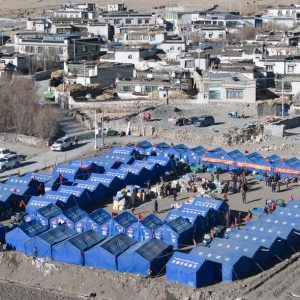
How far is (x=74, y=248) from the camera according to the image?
38.7 ft

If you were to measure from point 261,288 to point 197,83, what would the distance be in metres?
15.5

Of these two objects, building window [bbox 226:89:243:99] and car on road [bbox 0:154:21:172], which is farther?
building window [bbox 226:89:243:99]

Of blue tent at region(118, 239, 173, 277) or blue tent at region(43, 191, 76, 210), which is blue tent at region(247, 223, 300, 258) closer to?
blue tent at region(118, 239, 173, 277)

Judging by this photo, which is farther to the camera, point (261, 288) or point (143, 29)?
point (143, 29)

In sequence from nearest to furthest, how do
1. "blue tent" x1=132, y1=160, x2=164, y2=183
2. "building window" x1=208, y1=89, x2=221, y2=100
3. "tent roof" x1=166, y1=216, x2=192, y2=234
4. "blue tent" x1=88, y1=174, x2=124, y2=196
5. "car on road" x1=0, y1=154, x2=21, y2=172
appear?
"tent roof" x1=166, y1=216, x2=192, y2=234 → "blue tent" x1=88, y1=174, x2=124, y2=196 → "blue tent" x1=132, y1=160, x2=164, y2=183 → "car on road" x1=0, y1=154, x2=21, y2=172 → "building window" x1=208, y1=89, x2=221, y2=100

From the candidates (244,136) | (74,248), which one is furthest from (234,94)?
(74,248)

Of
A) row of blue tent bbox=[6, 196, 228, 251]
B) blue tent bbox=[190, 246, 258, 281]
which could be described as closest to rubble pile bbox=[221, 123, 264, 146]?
row of blue tent bbox=[6, 196, 228, 251]

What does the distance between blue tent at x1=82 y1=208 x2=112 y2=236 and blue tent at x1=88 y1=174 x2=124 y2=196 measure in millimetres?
2046

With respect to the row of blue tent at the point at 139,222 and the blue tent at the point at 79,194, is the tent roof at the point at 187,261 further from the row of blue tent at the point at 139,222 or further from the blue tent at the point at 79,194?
the blue tent at the point at 79,194

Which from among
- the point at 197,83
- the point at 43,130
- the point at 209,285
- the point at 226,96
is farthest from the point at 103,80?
the point at 209,285

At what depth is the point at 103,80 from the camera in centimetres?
2716

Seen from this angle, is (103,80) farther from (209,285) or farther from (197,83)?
(209,285)

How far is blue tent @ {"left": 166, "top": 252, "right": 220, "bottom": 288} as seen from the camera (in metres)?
10.9

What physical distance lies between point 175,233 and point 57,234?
1.79 metres
